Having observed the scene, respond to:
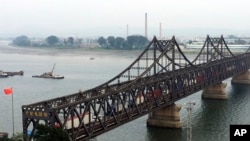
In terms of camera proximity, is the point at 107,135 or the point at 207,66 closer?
the point at 107,135

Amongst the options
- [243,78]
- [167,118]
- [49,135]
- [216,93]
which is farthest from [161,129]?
[243,78]

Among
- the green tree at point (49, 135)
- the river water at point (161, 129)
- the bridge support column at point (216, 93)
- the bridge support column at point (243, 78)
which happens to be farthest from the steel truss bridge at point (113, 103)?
the bridge support column at point (243, 78)

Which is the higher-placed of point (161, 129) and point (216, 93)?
point (216, 93)

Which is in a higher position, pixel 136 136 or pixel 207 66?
pixel 207 66

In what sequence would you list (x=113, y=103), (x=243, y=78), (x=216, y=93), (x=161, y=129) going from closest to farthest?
(x=113, y=103), (x=161, y=129), (x=216, y=93), (x=243, y=78)

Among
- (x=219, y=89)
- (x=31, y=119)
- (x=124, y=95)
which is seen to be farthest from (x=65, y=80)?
(x=31, y=119)

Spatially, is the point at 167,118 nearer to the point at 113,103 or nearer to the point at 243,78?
the point at 113,103

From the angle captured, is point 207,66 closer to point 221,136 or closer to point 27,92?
point 221,136

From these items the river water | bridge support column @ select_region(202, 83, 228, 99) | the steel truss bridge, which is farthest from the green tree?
bridge support column @ select_region(202, 83, 228, 99)
